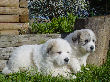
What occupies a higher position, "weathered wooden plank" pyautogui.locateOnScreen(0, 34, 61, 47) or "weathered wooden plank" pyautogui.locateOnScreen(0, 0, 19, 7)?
"weathered wooden plank" pyautogui.locateOnScreen(0, 0, 19, 7)

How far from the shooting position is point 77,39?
520 centimetres

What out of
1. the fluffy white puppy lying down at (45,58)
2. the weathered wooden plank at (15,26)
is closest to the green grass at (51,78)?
the fluffy white puppy lying down at (45,58)

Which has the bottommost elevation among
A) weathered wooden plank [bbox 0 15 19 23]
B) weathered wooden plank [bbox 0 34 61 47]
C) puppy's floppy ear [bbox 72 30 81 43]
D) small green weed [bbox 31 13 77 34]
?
small green weed [bbox 31 13 77 34]

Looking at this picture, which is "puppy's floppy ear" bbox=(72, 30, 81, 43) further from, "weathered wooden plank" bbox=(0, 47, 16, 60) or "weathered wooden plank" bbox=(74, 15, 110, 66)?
"weathered wooden plank" bbox=(0, 47, 16, 60)

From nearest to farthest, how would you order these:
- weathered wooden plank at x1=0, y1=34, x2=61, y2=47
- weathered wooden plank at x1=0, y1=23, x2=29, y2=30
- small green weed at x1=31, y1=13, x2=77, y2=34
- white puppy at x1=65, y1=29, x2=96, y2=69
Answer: white puppy at x1=65, y1=29, x2=96, y2=69
weathered wooden plank at x1=0, y1=34, x2=61, y2=47
weathered wooden plank at x1=0, y1=23, x2=29, y2=30
small green weed at x1=31, y1=13, x2=77, y2=34

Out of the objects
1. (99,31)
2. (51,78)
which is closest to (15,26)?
(99,31)

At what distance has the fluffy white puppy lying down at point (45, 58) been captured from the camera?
15.5ft

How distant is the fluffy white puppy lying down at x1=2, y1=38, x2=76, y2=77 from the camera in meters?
4.73

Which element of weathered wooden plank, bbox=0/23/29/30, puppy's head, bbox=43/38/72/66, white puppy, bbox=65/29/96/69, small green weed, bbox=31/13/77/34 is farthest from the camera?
small green weed, bbox=31/13/77/34

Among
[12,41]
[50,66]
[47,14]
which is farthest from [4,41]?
[47,14]

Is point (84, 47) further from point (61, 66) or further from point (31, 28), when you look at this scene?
point (31, 28)

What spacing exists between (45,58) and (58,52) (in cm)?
26

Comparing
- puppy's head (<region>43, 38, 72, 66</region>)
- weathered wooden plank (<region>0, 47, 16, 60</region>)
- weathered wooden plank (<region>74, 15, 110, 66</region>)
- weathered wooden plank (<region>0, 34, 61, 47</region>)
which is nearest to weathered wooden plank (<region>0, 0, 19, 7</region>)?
weathered wooden plank (<region>0, 34, 61, 47</region>)

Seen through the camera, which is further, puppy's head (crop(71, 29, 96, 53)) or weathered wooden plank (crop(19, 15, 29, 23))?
weathered wooden plank (crop(19, 15, 29, 23))
